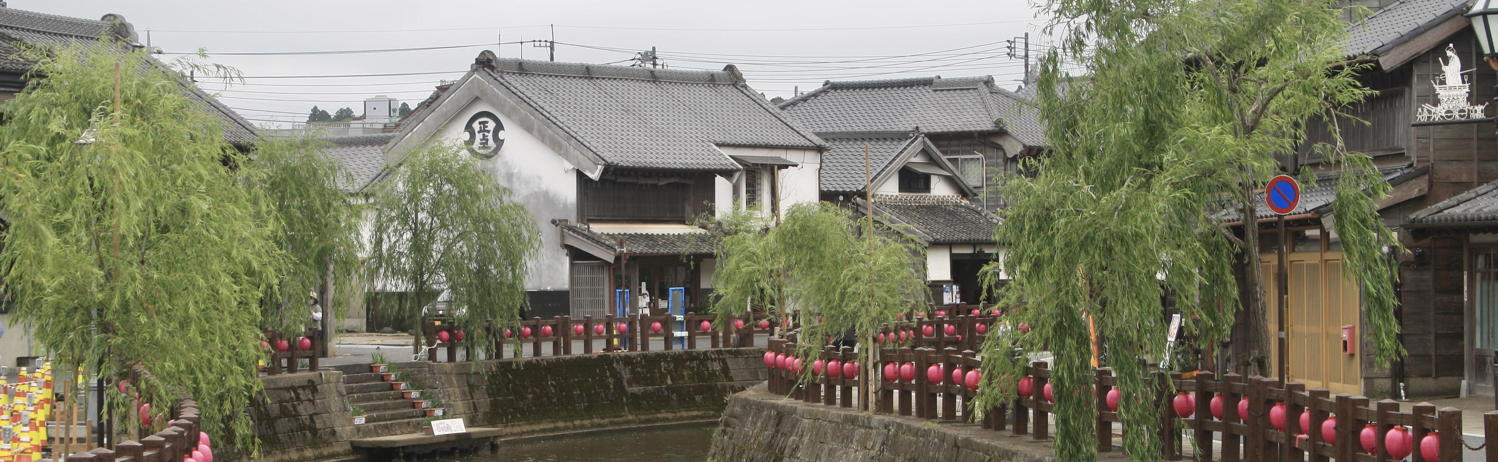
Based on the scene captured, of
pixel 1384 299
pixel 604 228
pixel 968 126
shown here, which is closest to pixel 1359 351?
pixel 1384 299

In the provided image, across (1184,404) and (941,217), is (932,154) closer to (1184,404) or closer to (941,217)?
(941,217)

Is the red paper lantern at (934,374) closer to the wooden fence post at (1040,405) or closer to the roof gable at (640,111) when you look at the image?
the wooden fence post at (1040,405)

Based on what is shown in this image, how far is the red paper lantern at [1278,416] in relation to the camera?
13.0m

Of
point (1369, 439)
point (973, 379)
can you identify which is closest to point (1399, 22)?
point (973, 379)

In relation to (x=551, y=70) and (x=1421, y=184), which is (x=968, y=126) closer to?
(x=551, y=70)

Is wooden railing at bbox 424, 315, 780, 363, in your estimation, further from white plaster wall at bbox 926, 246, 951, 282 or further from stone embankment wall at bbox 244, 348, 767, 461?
white plaster wall at bbox 926, 246, 951, 282

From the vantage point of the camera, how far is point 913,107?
51.6m

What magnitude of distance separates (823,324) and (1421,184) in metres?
7.99

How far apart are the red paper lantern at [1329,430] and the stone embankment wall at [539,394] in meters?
18.0

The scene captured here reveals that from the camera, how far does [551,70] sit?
4247cm

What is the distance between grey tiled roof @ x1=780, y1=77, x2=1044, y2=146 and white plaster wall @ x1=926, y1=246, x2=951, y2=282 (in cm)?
555

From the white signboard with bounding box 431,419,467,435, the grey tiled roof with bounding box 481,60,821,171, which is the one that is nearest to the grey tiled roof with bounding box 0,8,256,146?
the white signboard with bounding box 431,419,467,435

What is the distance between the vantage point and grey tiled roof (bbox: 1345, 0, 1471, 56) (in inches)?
806

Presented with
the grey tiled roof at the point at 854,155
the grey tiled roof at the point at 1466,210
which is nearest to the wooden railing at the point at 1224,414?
the grey tiled roof at the point at 1466,210
